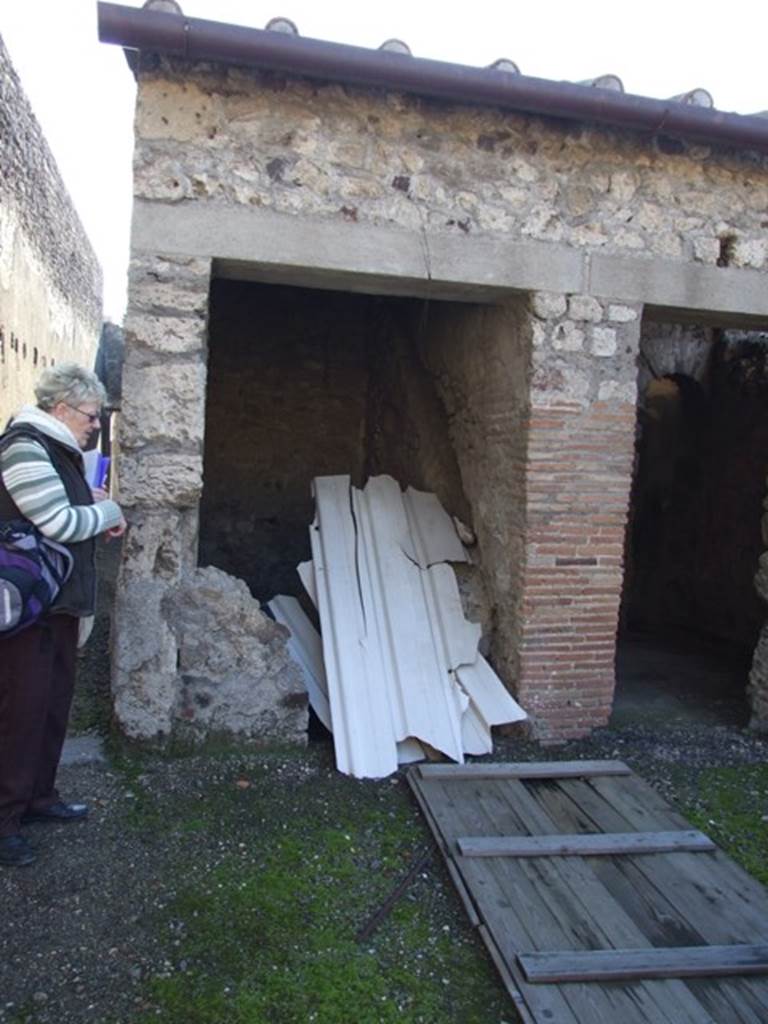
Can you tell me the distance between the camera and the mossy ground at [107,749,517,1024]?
230cm

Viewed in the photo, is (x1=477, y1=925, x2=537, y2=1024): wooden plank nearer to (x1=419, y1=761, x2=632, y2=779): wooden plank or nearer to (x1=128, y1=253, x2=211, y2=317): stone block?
(x1=419, y1=761, x2=632, y2=779): wooden plank

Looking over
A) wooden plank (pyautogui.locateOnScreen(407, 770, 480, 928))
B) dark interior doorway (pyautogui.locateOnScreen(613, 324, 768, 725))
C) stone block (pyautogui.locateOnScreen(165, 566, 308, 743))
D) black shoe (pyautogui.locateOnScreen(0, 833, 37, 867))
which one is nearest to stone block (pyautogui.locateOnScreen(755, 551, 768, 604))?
dark interior doorway (pyautogui.locateOnScreen(613, 324, 768, 725))

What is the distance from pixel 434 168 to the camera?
395 cm

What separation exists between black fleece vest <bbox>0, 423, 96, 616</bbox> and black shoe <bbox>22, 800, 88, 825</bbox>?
0.85 m

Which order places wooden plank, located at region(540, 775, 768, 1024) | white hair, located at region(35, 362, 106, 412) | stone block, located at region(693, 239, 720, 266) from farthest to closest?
stone block, located at region(693, 239, 720, 266) → white hair, located at region(35, 362, 106, 412) → wooden plank, located at region(540, 775, 768, 1024)

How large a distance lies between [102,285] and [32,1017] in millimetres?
18150

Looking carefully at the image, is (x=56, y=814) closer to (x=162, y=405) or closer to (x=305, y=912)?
(x=305, y=912)

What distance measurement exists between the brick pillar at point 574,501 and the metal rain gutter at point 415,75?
2.96 ft

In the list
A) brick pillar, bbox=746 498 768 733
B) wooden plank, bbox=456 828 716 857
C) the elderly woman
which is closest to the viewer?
the elderly woman

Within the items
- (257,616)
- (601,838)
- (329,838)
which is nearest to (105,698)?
(257,616)

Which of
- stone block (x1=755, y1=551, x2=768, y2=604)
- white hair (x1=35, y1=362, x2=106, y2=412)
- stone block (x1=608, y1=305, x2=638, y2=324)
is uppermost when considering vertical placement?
stone block (x1=608, y1=305, x2=638, y2=324)

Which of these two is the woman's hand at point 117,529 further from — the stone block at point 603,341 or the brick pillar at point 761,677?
the brick pillar at point 761,677

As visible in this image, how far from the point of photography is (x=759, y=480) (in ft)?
23.9

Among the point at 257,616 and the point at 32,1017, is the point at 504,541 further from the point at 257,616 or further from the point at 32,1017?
the point at 32,1017
